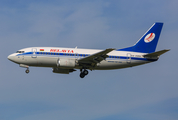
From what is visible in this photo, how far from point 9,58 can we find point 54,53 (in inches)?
309

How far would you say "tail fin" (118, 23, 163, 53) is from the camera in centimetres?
5026

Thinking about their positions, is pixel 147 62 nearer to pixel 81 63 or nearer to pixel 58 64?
pixel 81 63

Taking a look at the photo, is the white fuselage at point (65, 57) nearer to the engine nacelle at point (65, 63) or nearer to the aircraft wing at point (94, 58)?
the engine nacelle at point (65, 63)

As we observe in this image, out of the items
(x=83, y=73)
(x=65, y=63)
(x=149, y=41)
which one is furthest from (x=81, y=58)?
(x=149, y=41)

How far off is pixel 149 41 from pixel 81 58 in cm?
1370

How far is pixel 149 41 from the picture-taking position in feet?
168

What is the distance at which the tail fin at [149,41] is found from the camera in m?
50.3

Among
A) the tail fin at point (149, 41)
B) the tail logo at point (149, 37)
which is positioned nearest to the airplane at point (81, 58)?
the tail fin at point (149, 41)

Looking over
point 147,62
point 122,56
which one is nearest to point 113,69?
point 122,56

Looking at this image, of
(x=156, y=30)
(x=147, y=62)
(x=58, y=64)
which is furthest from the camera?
(x=156, y=30)

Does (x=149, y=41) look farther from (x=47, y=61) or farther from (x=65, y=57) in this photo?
(x=47, y=61)

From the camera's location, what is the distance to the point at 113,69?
160 ft

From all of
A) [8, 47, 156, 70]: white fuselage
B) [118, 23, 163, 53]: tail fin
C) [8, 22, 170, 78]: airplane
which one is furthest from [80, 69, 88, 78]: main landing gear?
[118, 23, 163, 53]: tail fin

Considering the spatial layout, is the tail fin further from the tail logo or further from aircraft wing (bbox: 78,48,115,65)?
aircraft wing (bbox: 78,48,115,65)
